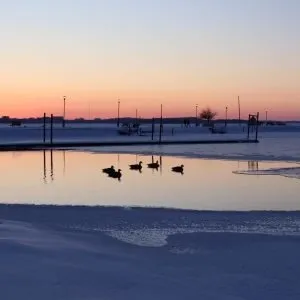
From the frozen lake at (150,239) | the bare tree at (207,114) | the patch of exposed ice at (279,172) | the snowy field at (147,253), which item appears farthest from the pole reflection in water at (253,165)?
the bare tree at (207,114)

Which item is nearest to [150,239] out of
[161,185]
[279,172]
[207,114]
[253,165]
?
[161,185]

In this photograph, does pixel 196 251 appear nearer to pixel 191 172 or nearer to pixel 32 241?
pixel 32 241

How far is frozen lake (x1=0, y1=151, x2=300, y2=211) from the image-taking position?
1811cm

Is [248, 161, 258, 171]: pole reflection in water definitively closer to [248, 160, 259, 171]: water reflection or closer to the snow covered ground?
[248, 160, 259, 171]: water reflection

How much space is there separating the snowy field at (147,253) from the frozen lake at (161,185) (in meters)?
2.05

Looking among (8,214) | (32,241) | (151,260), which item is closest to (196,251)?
(151,260)

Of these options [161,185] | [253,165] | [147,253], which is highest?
[147,253]

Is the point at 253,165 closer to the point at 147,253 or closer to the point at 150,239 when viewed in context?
the point at 150,239

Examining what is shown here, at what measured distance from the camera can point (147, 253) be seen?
392 inches

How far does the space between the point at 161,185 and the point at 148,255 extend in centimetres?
1375

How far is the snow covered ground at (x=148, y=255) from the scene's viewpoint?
730cm

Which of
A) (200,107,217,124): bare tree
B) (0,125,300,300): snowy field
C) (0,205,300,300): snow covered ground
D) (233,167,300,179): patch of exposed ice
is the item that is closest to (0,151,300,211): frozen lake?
(233,167,300,179): patch of exposed ice

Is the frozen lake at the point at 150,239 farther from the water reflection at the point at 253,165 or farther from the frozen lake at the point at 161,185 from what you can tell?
the water reflection at the point at 253,165

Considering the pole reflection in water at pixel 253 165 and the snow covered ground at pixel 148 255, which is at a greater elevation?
the snow covered ground at pixel 148 255
